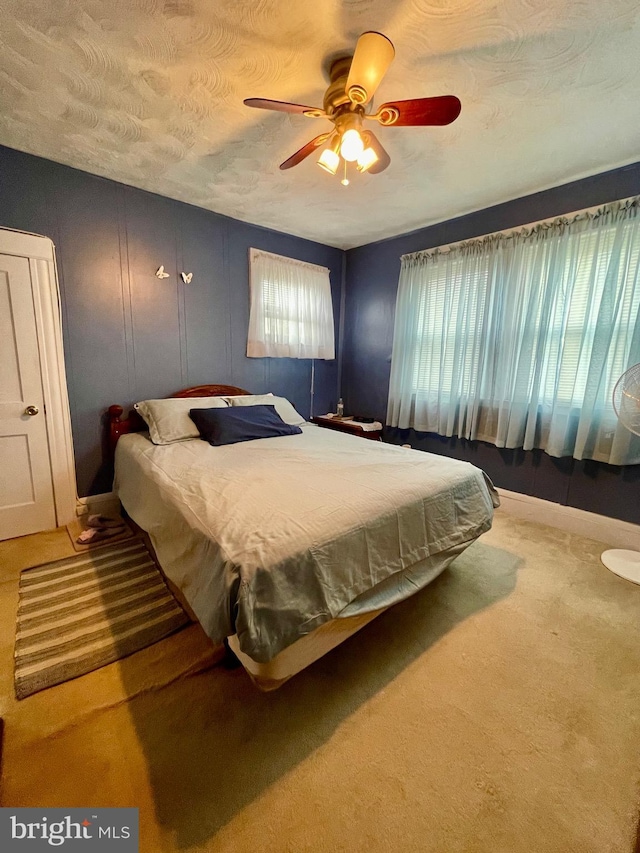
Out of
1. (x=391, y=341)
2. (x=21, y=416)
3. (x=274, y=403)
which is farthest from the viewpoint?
(x=391, y=341)

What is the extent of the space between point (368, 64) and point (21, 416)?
281 centimetres

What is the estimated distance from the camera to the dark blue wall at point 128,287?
7.85 ft

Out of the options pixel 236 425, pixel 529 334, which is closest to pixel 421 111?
pixel 529 334

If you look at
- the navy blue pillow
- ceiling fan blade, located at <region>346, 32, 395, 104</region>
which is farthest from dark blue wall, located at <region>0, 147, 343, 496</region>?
ceiling fan blade, located at <region>346, 32, 395, 104</region>

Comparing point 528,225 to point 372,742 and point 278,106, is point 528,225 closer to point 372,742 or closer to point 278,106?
point 278,106

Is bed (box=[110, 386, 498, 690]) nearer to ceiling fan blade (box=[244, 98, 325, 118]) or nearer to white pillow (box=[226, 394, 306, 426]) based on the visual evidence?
white pillow (box=[226, 394, 306, 426])

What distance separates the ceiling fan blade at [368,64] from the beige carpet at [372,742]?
94.2 inches

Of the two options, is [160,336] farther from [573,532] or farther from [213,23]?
[573,532]

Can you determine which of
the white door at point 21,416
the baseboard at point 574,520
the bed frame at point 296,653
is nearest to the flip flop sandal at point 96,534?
the white door at point 21,416

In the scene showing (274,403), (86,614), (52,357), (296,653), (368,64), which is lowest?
(86,614)

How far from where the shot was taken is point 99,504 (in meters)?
2.77

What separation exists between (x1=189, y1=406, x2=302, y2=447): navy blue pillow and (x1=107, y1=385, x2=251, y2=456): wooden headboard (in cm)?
47

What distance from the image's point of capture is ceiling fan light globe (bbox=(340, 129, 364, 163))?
1516 millimetres

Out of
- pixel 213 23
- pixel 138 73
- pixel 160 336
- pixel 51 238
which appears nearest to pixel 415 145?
pixel 213 23
